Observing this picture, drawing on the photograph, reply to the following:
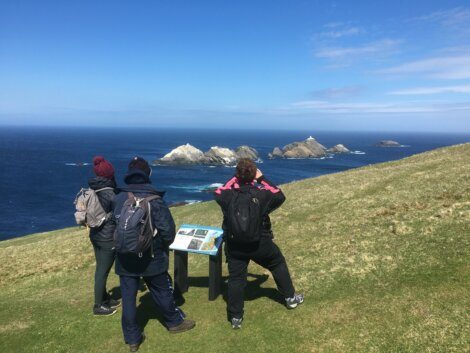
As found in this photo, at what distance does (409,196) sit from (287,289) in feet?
38.6

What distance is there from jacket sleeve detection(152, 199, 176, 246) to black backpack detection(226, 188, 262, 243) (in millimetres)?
1428

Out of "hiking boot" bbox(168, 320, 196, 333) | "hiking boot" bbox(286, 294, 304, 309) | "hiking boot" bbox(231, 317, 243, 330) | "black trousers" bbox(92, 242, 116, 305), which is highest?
"black trousers" bbox(92, 242, 116, 305)

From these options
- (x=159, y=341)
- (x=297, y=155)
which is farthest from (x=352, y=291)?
(x=297, y=155)

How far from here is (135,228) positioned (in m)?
7.86

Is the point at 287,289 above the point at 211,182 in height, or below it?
above

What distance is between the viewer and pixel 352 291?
1029 cm

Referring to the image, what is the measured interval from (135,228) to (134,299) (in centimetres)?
197

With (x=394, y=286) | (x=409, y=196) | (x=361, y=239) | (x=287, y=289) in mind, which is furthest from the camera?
(x=409, y=196)

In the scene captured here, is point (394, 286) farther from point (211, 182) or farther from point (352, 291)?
point (211, 182)

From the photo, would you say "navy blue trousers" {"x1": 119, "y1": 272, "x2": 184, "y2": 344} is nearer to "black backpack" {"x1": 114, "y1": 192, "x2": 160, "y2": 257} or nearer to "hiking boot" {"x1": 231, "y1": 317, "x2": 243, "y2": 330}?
"black backpack" {"x1": 114, "y1": 192, "x2": 160, "y2": 257}

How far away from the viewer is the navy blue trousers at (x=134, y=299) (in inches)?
332

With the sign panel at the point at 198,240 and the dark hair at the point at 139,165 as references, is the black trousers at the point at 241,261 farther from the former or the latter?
the dark hair at the point at 139,165

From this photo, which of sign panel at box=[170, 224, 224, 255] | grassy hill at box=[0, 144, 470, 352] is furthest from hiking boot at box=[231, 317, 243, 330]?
sign panel at box=[170, 224, 224, 255]

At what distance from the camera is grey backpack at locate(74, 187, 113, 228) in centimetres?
962
